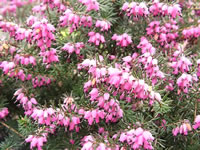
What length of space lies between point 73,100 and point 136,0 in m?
1.17

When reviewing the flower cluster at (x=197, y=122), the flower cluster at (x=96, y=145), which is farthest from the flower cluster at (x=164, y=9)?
the flower cluster at (x=96, y=145)

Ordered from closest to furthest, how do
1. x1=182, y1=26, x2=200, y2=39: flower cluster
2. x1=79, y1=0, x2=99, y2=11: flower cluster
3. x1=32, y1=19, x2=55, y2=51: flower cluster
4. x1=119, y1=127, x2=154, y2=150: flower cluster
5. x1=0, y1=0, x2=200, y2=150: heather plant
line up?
x1=119, y1=127, x2=154, y2=150: flower cluster → x1=0, y1=0, x2=200, y2=150: heather plant → x1=32, y1=19, x2=55, y2=51: flower cluster → x1=79, y1=0, x2=99, y2=11: flower cluster → x1=182, y1=26, x2=200, y2=39: flower cluster

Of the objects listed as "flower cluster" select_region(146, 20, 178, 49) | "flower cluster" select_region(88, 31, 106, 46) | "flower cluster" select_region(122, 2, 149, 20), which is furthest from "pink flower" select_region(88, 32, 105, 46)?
"flower cluster" select_region(146, 20, 178, 49)

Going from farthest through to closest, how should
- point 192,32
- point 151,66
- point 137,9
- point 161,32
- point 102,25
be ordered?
point 192,32
point 161,32
point 102,25
point 137,9
point 151,66

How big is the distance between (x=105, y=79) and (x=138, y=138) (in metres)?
0.52

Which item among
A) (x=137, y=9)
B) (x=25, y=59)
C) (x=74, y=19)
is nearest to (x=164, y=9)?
(x=137, y=9)

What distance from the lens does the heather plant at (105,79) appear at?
238 cm

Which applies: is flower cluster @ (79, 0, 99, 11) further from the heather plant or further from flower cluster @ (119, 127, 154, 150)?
flower cluster @ (119, 127, 154, 150)

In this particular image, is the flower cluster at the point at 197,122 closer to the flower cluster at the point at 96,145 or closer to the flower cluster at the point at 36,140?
the flower cluster at the point at 96,145

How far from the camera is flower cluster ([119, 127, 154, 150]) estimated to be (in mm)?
2211

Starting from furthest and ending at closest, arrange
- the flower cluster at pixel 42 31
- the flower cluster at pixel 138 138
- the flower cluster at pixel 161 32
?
1. the flower cluster at pixel 161 32
2. the flower cluster at pixel 42 31
3. the flower cluster at pixel 138 138

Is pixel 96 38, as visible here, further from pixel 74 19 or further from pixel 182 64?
pixel 182 64

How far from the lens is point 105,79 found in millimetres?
2363

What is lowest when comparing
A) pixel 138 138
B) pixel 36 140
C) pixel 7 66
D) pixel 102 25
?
pixel 36 140
